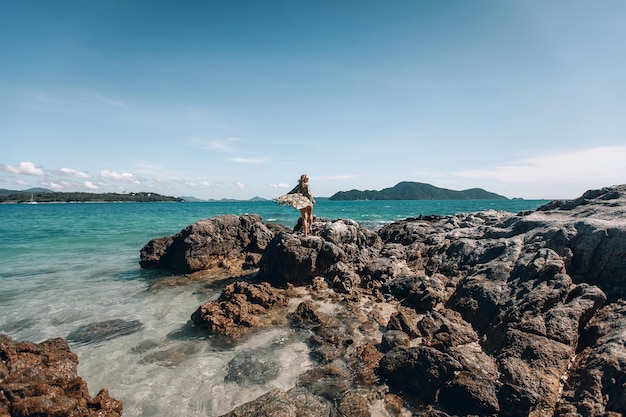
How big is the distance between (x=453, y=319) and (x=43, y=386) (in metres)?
10.1

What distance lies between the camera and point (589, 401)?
577 centimetres

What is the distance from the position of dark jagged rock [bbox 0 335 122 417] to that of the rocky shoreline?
0.15 feet

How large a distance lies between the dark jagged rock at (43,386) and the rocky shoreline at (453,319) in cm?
4

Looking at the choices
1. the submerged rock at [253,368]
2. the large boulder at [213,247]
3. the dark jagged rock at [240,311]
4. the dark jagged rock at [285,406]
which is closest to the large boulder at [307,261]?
the dark jagged rock at [240,311]

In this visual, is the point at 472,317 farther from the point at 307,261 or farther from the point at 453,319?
the point at 307,261

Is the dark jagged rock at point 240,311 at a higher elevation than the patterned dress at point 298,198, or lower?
lower

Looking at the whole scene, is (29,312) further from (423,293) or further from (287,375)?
(423,293)

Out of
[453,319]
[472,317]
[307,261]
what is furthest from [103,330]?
[472,317]

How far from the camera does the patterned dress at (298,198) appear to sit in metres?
15.1

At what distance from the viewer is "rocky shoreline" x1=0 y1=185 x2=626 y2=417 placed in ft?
20.5

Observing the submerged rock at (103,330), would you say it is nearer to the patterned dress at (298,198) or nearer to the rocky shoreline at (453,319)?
the rocky shoreline at (453,319)

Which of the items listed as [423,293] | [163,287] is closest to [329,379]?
[423,293]

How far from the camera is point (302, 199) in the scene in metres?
15.4

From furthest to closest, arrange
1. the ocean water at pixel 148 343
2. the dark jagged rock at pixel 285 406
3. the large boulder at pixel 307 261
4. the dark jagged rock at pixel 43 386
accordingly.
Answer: the large boulder at pixel 307 261
the ocean water at pixel 148 343
the dark jagged rock at pixel 285 406
the dark jagged rock at pixel 43 386
